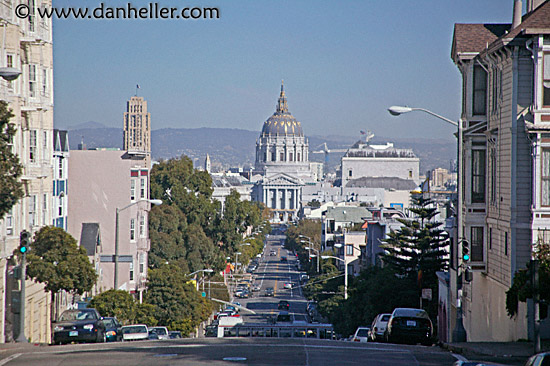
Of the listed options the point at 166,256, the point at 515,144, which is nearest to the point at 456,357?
the point at 515,144

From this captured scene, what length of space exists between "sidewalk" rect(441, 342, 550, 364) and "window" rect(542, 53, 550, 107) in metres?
6.58

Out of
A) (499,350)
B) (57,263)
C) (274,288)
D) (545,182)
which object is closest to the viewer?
(499,350)

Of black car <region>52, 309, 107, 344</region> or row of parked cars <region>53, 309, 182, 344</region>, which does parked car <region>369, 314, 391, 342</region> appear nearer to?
row of parked cars <region>53, 309, 182, 344</region>

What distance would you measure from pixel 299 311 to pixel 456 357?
62.0 meters

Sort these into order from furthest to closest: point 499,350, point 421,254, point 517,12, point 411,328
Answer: point 421,254 < point 517,12 < point 411,328 < point 499,350

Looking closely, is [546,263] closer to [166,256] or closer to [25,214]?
[25,214]

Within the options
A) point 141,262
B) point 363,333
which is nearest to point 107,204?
point 141,262

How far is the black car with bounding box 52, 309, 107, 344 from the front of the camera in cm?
2638

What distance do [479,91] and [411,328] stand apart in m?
8.63

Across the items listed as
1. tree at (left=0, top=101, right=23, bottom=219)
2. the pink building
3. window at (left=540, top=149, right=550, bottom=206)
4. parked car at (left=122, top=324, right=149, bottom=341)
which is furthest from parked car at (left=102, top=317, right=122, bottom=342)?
the pink building

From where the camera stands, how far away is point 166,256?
71188 mm

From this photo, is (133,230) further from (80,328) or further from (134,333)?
(80,328)

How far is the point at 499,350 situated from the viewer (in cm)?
2158

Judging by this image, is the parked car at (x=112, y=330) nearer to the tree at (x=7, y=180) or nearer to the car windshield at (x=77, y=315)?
the car windshield at (x=77, y=315)
